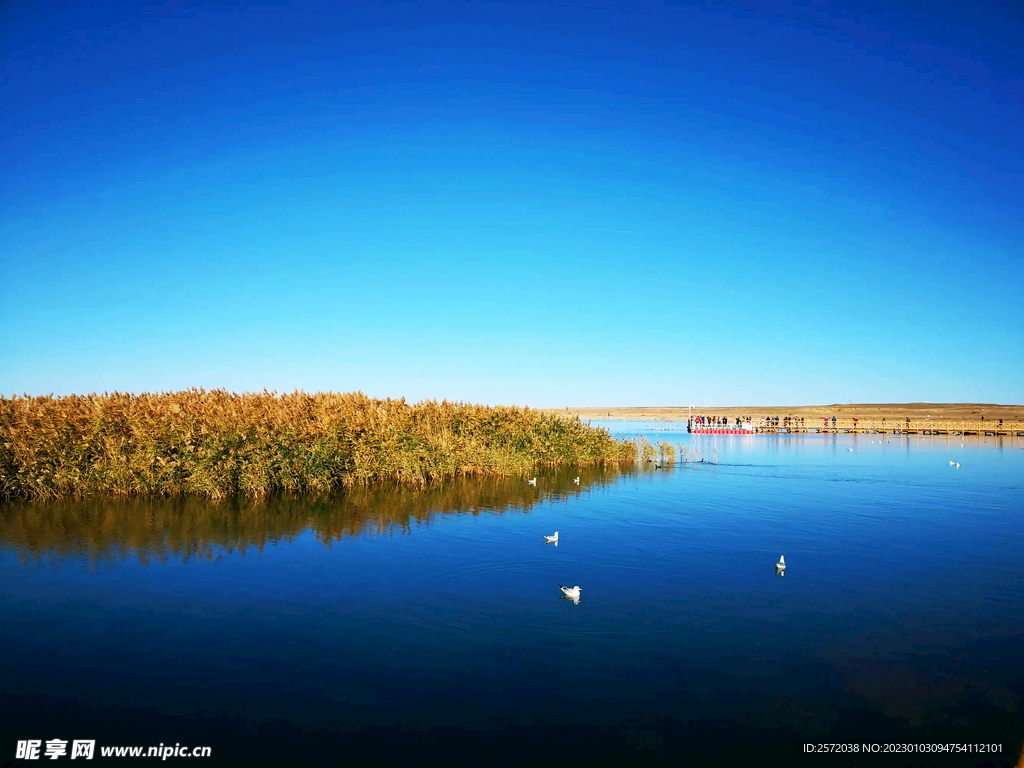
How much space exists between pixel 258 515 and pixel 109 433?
295 inches

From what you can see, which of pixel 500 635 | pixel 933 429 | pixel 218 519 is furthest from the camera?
pixel 933 429

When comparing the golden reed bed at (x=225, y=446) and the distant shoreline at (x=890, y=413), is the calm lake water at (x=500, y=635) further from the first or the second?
the distant shoreline at (x=890, y=413)

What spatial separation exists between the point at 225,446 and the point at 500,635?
15.1m

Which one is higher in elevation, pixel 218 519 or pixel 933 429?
pixel 933 429

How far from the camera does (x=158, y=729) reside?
22.7 ft

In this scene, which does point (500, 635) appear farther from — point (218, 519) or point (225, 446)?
point (225, 446)

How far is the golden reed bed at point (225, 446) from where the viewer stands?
20.6m

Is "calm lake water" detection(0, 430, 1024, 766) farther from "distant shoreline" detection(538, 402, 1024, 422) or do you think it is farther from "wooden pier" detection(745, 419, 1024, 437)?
"distant shoreline" detection(538, 402, 1024, 422)

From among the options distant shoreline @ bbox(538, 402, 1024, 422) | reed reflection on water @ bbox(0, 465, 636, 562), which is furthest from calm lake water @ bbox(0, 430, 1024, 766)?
distant shoreline @ bbox(538, 402, 1024, 422)

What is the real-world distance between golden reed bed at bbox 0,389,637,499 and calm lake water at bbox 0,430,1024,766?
187 centimetres

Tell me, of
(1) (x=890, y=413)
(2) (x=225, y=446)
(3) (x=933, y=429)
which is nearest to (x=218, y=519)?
(2) (x=225, y=446)

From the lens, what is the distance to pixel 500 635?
31.2 ft

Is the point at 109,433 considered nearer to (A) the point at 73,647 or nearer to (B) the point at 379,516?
(B) the point at 379,516

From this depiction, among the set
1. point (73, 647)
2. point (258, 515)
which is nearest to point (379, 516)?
point (258, 515)
